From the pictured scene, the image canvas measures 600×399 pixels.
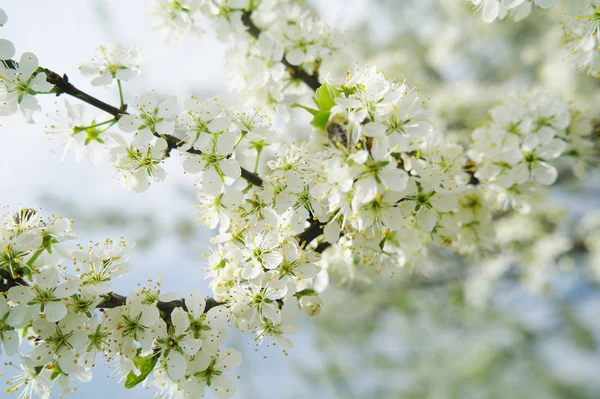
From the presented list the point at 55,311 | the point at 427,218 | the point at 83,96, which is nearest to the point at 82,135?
the point at 83,96

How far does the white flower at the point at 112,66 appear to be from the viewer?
4.05 ft

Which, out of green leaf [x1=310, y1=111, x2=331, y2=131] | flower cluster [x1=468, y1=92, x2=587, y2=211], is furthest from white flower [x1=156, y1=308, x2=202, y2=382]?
flower cluster [x1=468, y1=92, x2=587, y2=211]

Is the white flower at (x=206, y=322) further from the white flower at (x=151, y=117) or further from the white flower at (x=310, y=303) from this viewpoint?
the white flower at (x=151, y=117)

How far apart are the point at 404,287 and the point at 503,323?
6.18 ft

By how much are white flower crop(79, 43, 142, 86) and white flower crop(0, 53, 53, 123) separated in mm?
147

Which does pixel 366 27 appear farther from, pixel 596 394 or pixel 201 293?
pixel 596 394

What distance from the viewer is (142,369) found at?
40.8 inches

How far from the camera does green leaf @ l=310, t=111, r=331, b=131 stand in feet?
3.46

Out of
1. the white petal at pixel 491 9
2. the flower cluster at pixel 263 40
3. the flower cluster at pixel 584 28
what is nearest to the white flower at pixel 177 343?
the flower cluster at pixel 263 40

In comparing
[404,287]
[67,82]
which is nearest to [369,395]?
[404,287]

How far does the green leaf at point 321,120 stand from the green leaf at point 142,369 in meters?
0.69

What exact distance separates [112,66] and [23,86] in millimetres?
241

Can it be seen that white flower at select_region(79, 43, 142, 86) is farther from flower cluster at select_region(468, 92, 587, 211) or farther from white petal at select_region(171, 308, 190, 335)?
flower cluster at select_region(468, 92, 587, 211)

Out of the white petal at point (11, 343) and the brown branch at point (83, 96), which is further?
the brown branch at point (83, 96)
